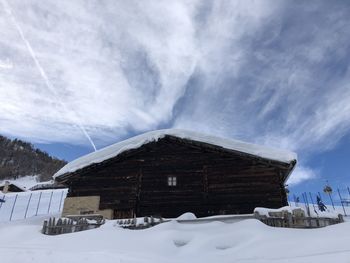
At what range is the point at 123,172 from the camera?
15570 mm

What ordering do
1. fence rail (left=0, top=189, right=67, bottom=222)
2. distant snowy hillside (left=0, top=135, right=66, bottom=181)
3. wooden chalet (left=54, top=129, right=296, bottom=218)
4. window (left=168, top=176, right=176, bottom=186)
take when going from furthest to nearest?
distant snowy hillside (left=0, top=135, right=66, bottom=181), fence rail (left=0, top=189, right=67, bottom=222), window (left=168, top=176, right=176, bottom=186), wooden chalet (left=54, top=129, right=296, bottom=218)

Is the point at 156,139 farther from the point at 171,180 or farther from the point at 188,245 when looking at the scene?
the point at 188,245

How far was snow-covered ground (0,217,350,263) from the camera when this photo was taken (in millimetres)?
5982

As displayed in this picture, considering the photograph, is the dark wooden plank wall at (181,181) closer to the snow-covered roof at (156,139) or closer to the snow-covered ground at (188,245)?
the snow-covered roof at (156,139)

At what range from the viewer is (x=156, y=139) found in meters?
→ 15.5

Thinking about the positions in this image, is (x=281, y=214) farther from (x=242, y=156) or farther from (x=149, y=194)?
(x=149, y=194)

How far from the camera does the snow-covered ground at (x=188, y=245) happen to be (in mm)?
5982

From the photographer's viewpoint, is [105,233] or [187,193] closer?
[105,233]

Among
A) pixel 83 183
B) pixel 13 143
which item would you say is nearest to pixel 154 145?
pixel 83 183

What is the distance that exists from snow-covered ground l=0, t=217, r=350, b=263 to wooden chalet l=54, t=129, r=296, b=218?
5.00 m

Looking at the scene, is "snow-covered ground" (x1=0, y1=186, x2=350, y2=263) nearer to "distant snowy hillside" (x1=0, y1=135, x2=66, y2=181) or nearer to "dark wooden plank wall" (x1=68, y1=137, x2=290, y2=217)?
"dark wooden plank wall" (x1=68, y1=137, x2=290, y2=217)

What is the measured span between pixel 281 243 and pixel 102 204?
10278mm

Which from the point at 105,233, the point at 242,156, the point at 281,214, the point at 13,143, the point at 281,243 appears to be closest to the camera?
the point at 281,243

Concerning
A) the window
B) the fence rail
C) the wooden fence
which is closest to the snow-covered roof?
the window
